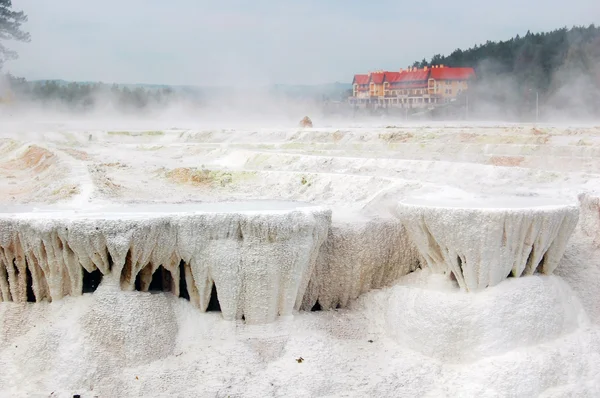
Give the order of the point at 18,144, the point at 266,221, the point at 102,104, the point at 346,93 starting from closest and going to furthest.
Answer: the point at 266,221 → the point at 18,144 → the point at 346,93 → the point at 102,104

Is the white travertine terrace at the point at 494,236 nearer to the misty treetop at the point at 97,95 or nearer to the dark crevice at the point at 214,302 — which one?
the dark crevice at the point at 214,302

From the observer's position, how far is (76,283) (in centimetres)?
893

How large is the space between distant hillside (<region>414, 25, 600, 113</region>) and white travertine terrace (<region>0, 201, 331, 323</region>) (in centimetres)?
2154

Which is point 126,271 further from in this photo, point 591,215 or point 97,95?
point 97,95

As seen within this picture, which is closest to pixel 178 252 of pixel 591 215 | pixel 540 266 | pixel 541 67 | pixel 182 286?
pixel 182 286

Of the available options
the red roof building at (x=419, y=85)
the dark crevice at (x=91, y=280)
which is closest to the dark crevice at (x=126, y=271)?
the dark crevice at (x=91, y=280)

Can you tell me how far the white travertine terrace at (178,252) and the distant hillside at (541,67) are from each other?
21.5 m

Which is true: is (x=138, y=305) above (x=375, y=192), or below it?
below

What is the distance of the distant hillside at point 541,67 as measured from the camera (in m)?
28.0

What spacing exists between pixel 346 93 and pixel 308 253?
28340 millimetres

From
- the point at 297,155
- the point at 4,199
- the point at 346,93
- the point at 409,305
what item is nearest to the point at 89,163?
the point at 4,199

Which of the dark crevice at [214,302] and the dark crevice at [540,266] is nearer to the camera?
the dark crevice at [540,266]

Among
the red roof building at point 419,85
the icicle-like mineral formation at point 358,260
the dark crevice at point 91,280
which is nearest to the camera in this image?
the dark crevice at point 91,280

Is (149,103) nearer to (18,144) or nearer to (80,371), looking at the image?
(18,144)
